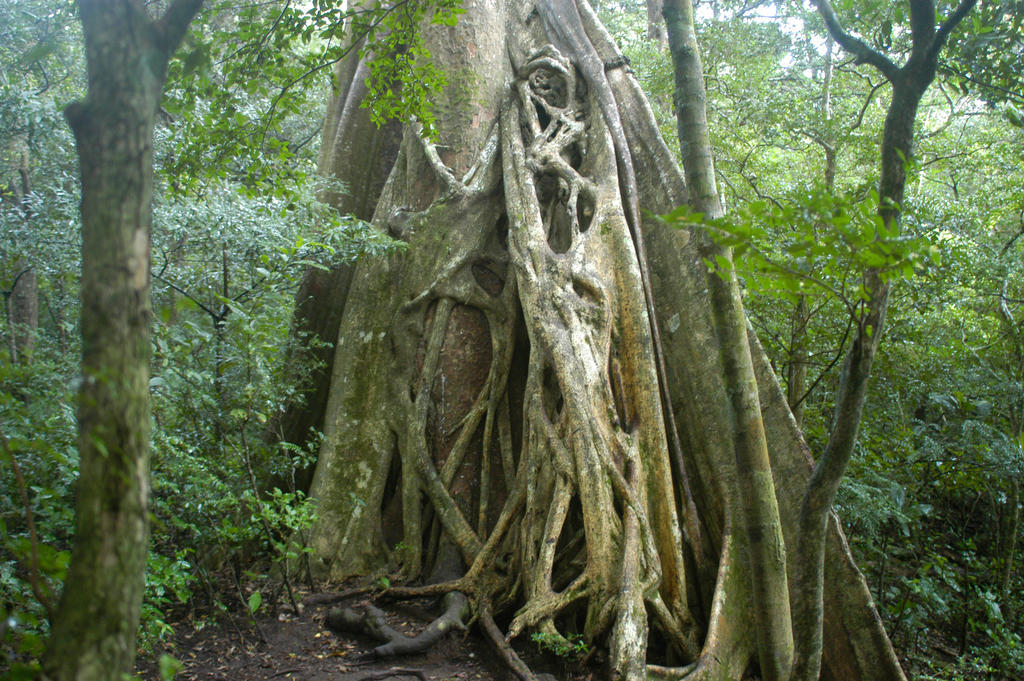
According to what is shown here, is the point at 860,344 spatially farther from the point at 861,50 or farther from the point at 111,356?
the point at 111,356

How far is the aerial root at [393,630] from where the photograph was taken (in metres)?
3.82

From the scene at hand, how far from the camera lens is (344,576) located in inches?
185

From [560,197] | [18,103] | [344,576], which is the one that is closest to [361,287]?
[560,197]

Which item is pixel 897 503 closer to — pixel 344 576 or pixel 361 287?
pixel 344 576

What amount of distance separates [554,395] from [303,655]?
7.00ft

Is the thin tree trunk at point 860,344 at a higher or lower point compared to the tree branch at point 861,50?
lower

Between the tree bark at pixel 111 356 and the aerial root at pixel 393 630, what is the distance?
106 inches

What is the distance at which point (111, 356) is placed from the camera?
1339mm

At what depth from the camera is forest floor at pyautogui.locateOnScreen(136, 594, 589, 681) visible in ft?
11.9

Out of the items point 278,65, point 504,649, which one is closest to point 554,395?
point 504,649

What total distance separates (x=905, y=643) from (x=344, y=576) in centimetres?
414

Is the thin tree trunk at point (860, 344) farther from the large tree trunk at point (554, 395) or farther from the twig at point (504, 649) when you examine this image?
the twig at point (504, 649)

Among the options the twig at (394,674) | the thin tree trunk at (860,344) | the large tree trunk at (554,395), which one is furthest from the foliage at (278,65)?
the twig at (394,674)

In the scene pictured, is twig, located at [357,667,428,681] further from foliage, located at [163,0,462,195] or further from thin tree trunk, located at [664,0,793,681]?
foliage, located at [163,0,462,195]
